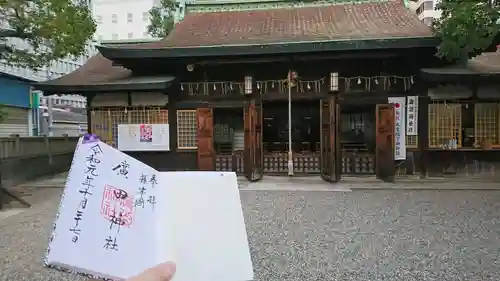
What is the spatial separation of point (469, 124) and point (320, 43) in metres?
5.11

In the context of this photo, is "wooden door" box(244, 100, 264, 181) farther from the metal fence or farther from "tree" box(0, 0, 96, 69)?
the metal fence

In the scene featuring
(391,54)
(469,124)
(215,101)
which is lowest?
(469,124)

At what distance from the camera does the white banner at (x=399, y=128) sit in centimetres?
1205

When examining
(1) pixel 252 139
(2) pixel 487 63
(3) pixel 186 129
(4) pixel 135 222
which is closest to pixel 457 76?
(2) pixel 487 63

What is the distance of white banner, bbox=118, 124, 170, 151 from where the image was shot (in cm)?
1296

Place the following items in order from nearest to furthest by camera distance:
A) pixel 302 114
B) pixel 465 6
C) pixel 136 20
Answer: pixel 465 6 → pixel 302 114 → pixel 136 20

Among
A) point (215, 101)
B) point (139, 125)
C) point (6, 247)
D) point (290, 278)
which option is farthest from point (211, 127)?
point (290, 278)

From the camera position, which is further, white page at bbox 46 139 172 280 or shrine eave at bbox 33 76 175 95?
shrine eave at bbox 33 76 175 95

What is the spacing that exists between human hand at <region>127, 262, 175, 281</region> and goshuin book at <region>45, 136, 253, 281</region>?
0.04 metres

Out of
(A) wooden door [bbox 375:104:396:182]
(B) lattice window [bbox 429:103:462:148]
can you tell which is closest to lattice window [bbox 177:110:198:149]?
(A) wooden door [bbox 375:104:396:182]

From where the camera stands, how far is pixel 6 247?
19.3 ft

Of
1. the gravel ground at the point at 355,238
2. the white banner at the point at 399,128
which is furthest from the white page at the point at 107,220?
the white banner at the point at 399,128

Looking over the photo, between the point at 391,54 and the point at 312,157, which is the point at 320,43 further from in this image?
the point at 312,157

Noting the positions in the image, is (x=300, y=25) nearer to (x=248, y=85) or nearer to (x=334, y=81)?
(x=334, y=81)
